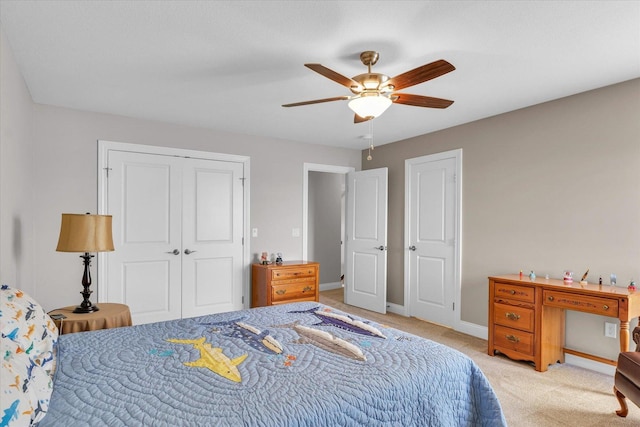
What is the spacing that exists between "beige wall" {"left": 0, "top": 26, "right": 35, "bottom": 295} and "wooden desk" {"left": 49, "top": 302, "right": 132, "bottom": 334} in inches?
16.7

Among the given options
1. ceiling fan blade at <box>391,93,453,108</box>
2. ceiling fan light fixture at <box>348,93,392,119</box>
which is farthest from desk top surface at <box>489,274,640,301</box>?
ceiling fan light fixture at <box>348,93,392,119</box>

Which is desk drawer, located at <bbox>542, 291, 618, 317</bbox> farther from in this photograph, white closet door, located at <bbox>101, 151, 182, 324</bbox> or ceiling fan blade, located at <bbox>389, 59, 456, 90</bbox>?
white closet door, located at <bbox>101, 151, 182, 324</bbox>

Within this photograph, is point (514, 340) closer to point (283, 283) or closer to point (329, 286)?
point (283, 283)

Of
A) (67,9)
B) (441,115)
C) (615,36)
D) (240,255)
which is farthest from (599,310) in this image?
(67,9)

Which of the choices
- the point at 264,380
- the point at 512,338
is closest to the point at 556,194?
the point at 512,338

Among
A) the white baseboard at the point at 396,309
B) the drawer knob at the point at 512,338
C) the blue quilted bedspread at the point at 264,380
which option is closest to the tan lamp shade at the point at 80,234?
the blue quilted bedspread at the point at 264,380

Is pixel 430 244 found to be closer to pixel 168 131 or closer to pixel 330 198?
pixel 330 198

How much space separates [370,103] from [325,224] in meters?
4.62

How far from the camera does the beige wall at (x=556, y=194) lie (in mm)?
2939

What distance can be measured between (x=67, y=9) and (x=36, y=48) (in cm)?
65

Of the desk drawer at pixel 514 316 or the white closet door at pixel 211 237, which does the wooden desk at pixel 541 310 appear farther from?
the white closet door at pixel 211 237

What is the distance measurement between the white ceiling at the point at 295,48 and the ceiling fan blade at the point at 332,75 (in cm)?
25

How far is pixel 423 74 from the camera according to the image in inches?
82.3

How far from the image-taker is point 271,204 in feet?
15.8
